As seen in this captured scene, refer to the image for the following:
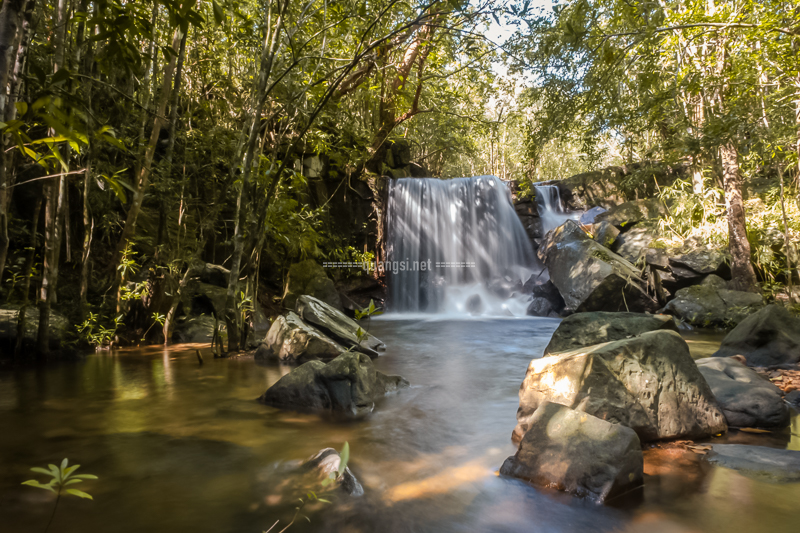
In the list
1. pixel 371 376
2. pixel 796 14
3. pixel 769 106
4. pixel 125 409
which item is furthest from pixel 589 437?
pixel 769 106

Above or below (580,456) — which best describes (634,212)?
above

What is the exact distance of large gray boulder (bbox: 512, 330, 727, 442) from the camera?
3.06 m

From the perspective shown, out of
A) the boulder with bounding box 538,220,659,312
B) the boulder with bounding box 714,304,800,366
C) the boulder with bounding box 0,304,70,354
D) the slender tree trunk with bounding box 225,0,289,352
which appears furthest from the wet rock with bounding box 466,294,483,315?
the boulder with bounding box 0,304,70,354

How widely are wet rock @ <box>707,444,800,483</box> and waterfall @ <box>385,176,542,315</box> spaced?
9669mm

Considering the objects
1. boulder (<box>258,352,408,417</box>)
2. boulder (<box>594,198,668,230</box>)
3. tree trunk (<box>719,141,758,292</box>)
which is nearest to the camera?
boulder (<box>258,352,408,417</box>)

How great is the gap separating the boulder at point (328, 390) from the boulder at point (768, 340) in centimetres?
445

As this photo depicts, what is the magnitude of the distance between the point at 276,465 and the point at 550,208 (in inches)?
549

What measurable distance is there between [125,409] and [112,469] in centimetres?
133

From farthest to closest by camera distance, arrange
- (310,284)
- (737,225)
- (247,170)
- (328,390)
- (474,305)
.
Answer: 1. (474,305)
2. (310,284)
3. (737,225)
4. (247,170)
5. (328,390)

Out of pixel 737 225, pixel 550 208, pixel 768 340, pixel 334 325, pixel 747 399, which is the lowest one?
pixel 747 399

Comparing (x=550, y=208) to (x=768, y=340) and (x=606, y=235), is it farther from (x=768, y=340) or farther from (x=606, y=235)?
(x=768, y=340)

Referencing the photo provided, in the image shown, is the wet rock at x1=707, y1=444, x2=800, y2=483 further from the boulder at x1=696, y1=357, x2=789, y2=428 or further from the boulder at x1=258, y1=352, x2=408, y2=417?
the boulder at x1=258, y1=352, x2=408, y2=417

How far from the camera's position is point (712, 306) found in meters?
8.67

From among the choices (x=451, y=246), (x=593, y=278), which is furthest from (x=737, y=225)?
(x=451, y=246)
